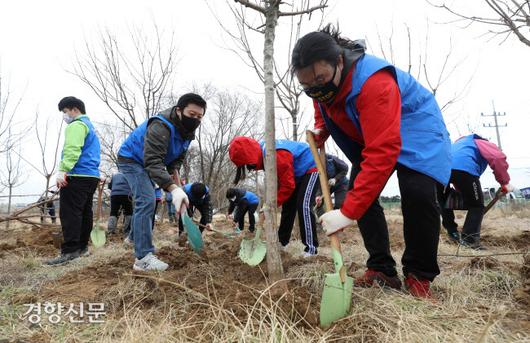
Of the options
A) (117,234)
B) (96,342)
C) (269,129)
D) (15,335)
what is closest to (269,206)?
(269,129)

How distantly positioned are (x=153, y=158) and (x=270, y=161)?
42.9 inches

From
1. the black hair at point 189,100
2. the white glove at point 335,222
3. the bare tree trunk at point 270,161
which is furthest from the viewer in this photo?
the black hair at point 189,100

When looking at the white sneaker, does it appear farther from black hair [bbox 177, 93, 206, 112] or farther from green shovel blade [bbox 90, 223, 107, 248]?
green shovel blade [bbox 90, 223, 107, 248]

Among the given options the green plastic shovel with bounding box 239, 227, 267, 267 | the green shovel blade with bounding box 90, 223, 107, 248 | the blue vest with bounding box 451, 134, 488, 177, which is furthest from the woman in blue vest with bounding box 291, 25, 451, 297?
the green shovel blade with bounding box 90, 223, 107, 248

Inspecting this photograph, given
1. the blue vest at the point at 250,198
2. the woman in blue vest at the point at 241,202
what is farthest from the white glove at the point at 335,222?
the blue vest at the point at 250,198

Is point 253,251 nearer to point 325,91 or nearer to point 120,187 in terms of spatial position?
point 325,91

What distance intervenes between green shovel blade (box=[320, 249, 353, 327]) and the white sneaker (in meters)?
1.63

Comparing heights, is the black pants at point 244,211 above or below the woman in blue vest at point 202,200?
below

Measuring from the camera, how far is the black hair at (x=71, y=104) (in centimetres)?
396

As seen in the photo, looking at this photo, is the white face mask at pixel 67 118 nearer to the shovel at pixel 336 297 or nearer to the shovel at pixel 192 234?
the shovel at pixel 192 234

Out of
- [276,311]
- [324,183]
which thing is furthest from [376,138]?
[276,311]

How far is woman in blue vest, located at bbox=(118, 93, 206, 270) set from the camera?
285cm

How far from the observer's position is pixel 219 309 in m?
1.65

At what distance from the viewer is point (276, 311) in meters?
1.64
